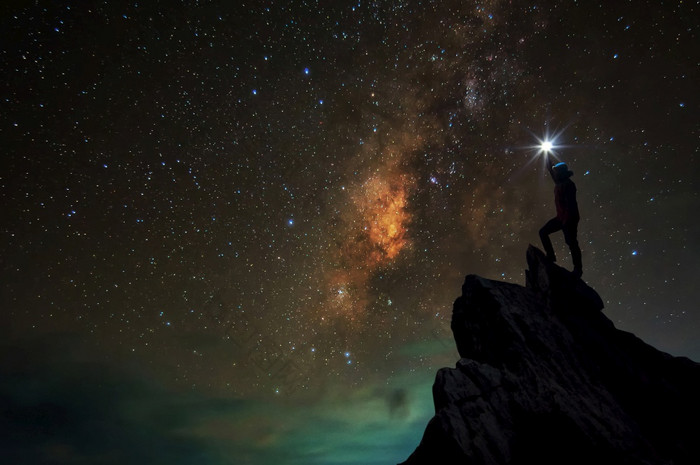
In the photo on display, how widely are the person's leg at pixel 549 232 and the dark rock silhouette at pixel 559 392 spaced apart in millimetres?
772

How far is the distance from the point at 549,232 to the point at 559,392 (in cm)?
596

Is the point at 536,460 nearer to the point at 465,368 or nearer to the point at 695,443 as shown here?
the point at 465,368

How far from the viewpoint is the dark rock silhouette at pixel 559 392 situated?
7.68m

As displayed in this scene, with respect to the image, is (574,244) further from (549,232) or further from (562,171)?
(562,171)

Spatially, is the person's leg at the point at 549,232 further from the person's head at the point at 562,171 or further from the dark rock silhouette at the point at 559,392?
the person's head at the point at 562,171

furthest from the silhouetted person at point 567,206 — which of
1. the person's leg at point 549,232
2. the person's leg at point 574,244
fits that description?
the person's leg at point 549,232

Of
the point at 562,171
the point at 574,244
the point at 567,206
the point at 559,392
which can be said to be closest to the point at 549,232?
the point at 574,244

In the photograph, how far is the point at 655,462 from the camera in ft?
23.5

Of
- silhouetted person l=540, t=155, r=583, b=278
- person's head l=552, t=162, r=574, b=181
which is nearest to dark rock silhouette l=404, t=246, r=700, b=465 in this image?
silhouetted person l=540, t=155, r=583, b=278

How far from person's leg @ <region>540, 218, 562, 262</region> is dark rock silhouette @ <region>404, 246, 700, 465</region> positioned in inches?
30.4

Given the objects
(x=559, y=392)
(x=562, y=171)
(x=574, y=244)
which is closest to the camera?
(x=559, y=392)

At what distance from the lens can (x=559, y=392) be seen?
862 cm

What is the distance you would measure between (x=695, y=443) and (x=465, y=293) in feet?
22.3

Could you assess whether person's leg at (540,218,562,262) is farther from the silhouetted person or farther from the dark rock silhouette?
the dark rock silhouette
